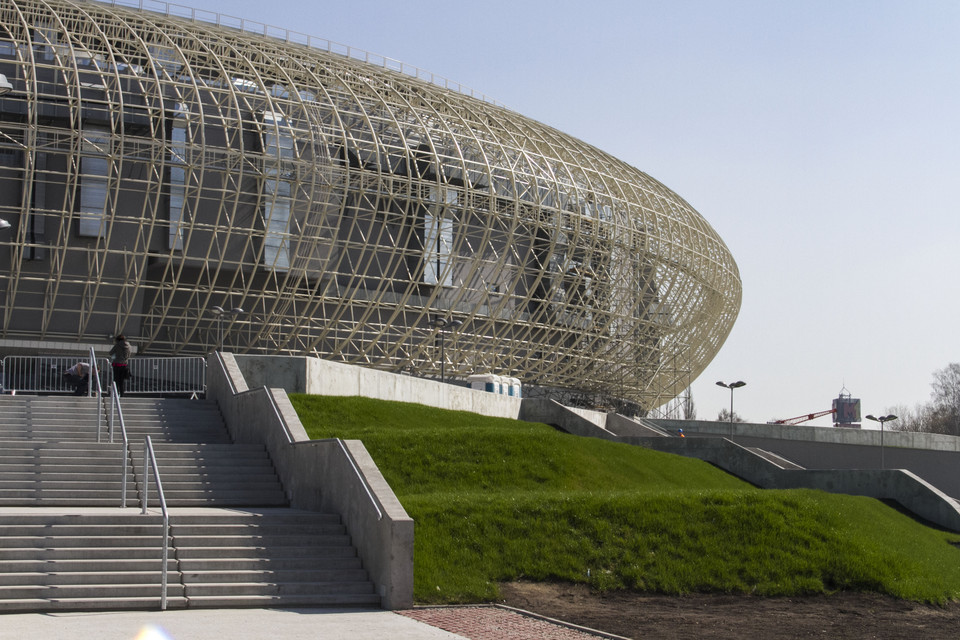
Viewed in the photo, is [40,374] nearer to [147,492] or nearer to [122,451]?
[122,451]

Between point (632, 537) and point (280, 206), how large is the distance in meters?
32.7

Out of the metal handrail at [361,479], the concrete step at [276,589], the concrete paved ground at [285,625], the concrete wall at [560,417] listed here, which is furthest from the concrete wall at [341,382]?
the concrete paved ground at [285,625]

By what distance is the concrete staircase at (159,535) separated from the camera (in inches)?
473

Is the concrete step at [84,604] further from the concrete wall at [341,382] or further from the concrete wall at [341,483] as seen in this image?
the concrete wall at [341,382]

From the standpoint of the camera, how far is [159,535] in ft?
42.9

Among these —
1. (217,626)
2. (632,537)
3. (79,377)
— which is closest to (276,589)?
(217,626)

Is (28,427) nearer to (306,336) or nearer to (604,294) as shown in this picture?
(306,336)

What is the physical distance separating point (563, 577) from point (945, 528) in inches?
620

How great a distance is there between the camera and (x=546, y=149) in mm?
55156

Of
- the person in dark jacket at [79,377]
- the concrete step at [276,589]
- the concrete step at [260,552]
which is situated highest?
the person in dark jacket at [79,377]

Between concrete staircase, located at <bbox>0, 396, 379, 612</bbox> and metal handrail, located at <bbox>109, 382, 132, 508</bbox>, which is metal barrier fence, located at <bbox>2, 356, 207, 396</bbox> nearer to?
metal handrail, located at <bbox>109, 382, 132, 508</bbox>

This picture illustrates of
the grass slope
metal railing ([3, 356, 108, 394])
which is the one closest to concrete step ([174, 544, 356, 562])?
the grass slope

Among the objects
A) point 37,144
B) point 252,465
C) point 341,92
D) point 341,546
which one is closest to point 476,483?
point 252,465

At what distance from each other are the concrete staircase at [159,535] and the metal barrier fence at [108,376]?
932 cm
